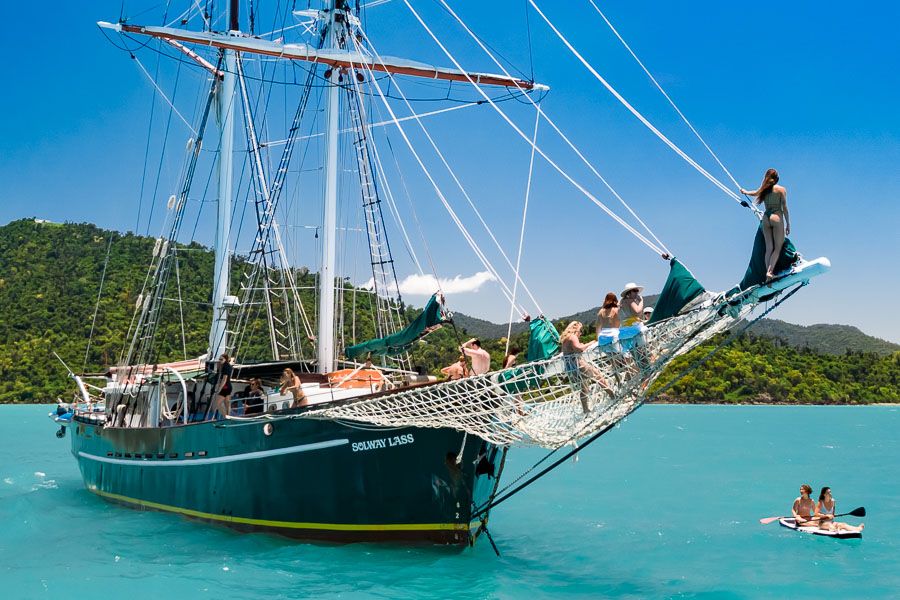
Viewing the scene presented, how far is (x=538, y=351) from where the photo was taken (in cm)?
1215

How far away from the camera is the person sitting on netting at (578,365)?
11578 mm

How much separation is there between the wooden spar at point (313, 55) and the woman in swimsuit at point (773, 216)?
28.4 feet

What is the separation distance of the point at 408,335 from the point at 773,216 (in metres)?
7.48

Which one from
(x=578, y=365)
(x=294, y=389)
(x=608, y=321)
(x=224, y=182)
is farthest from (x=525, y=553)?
(x=224, y=182)

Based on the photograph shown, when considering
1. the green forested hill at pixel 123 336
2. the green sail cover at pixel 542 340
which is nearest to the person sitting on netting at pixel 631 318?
the green sail cover at pixel 542 340

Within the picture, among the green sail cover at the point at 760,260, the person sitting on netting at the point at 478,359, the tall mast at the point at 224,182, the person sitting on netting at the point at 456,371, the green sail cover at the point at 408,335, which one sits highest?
the tall mast at the point at 224,182

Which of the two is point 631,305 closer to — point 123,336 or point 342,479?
Answer: point 342,479

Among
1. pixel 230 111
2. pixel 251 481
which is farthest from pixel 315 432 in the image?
pixel 230 111

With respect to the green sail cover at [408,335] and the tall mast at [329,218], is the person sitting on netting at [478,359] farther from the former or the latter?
the tall mast at [329,218]

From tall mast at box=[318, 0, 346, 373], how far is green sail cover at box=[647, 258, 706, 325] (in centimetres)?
857

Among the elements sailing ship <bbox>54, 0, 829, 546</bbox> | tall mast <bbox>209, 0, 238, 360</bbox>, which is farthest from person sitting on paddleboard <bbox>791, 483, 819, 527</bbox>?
tall mast <bbox>209, 0, 238, 360</bbox>

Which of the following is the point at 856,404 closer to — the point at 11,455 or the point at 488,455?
the point at 11,455

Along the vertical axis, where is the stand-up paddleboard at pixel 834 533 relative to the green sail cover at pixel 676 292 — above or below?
below

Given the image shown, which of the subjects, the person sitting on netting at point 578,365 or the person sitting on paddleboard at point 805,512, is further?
the person sitting on paddleboard at point 805,512
